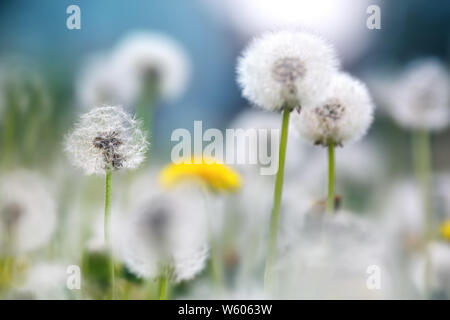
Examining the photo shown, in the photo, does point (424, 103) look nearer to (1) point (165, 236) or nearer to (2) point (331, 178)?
(2) point (331, 178)

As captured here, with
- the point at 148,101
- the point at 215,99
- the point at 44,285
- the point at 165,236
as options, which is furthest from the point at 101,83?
the point at 165,236

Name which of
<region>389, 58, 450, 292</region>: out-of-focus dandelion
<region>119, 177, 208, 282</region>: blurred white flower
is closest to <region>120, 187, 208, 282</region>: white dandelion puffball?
<region>119, 177, 208, 282</region>: blurred white flower

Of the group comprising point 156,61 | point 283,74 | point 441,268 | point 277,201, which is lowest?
point 441,268

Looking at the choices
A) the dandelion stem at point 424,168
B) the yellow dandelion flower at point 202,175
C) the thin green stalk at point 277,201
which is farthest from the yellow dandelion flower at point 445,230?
the thin green stalk at point 277,201

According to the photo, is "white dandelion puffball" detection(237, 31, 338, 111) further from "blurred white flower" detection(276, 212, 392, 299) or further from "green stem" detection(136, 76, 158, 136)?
"green stem" detection(136, 76, 158, 136)
